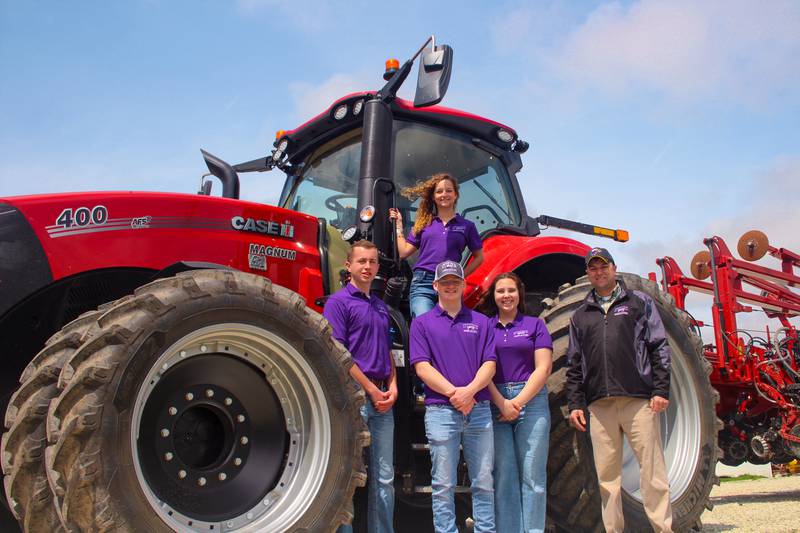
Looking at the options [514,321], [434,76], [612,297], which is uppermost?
[434,76]

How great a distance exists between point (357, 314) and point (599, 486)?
1702 mm

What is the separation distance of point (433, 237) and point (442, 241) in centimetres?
6

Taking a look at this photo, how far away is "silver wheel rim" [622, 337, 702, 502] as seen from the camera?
15.6 ft

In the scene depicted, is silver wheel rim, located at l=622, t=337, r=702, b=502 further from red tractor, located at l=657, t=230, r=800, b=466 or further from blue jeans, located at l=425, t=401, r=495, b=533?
red tractor, located at l=657, t=230, r=800, b=466

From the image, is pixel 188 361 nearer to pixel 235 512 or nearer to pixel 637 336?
pixel 235 512

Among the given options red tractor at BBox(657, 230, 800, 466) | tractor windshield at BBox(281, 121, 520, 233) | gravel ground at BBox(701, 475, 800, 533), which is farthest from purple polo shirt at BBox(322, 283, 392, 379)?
red tractor at BBox(657, 230, 800, 466)

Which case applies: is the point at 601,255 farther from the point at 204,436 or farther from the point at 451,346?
the point at 204,436

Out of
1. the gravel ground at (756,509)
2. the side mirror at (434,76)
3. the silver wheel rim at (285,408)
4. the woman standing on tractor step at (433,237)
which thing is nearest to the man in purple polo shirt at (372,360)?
the silver wheel rim at (285,408)

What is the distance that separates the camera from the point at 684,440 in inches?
191

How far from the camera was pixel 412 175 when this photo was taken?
186 inches

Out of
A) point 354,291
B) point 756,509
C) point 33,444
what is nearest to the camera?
point 33,444

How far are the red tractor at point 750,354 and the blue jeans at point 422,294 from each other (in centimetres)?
568

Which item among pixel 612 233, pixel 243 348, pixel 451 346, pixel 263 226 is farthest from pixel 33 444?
pixel 612 233

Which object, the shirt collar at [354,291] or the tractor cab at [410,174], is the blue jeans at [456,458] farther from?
the tractor cab at [410,174]
